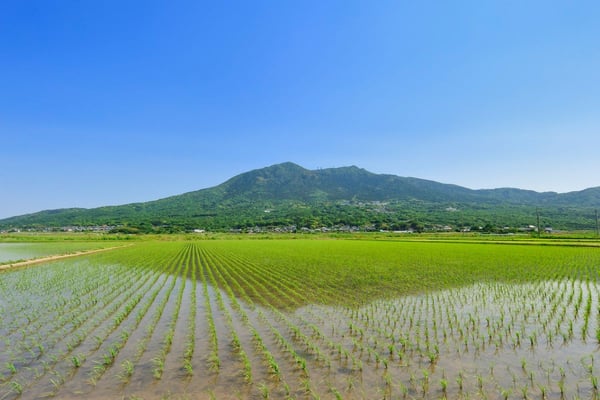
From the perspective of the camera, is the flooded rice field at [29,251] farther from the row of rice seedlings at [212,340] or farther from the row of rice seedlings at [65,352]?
the row of rice seedlings at [212,340]

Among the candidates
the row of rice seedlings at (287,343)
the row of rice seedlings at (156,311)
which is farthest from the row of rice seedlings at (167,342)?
the row of rice seedlings at (287,343)

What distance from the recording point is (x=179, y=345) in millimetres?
6691

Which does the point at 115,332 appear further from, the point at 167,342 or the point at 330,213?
the point at 330,213

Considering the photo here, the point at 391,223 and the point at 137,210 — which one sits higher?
the point at 137,210

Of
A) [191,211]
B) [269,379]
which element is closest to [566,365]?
[269,379]

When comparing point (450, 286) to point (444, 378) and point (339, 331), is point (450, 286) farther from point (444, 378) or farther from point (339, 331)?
point (444, 378)

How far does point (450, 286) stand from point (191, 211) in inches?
6370

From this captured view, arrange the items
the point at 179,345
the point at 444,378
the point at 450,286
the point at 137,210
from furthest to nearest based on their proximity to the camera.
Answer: the point at 137,210 < the point at 450,286 < the point at 179,345 < the point at 444,378

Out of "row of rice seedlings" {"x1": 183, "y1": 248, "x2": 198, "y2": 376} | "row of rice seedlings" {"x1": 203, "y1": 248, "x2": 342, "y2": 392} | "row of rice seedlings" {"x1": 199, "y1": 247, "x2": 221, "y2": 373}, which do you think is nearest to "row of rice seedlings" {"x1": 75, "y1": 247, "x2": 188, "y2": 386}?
"row of rice seedlings" {"x1": 183, "y1": 248, "x2": 198, "y2": 376}

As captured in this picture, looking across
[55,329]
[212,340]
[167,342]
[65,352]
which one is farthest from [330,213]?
[65,352]

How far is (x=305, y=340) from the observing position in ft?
22.7

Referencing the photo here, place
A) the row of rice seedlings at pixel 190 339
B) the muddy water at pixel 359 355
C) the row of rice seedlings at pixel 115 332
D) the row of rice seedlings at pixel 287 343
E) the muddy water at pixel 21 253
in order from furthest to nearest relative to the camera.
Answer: the muddy water at pixel 21 253 → the row of rice seedlings at pixel 115 332 → the row of rice seedlings at pixel 190 339 → the row of rice seedlings at pixel 287 343 → the muddy water at pixel 359 355

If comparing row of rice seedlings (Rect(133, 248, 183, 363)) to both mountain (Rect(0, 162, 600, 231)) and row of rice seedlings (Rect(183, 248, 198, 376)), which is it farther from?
mountain (Rect(0, 162, 600, 231))

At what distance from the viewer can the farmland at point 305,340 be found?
4867 millimetres
